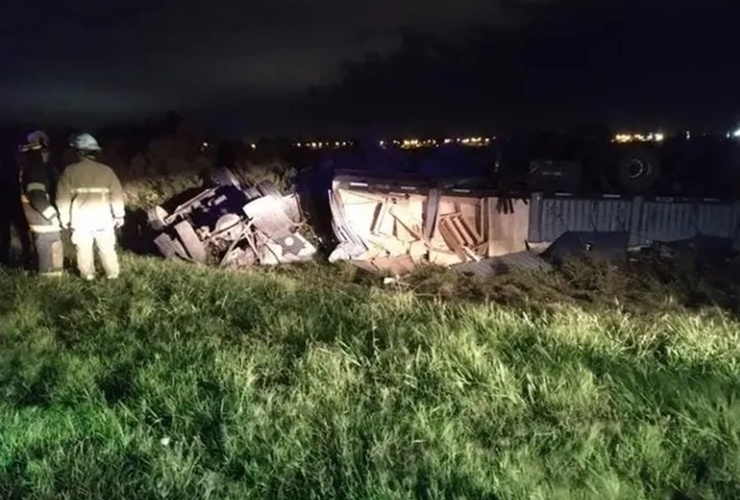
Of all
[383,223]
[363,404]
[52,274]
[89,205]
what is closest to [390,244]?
[383,223]

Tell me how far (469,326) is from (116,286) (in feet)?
13.0

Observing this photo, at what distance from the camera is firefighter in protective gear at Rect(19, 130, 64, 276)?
8.59 m

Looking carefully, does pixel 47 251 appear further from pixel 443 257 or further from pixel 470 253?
pixel 470 253

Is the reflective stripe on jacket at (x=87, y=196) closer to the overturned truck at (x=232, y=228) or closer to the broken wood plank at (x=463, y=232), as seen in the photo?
the overturned truck at (x=232, y=228)

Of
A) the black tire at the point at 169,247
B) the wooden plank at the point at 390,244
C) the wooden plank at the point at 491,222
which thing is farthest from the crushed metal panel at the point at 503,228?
the black tire at the point at 169,247

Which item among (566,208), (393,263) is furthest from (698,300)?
(393,263)

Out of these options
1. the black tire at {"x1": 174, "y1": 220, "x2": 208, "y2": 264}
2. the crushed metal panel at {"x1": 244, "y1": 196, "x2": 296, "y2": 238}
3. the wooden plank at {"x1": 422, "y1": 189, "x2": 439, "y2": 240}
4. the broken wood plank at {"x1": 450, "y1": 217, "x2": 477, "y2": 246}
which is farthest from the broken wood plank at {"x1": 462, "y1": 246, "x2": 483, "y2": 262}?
the black tire at {"x1": 174, "y1": 220, "x2": 208, "y2": 264}

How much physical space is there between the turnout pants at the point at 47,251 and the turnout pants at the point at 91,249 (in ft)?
0.71

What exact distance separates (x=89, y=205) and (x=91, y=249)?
0.51m

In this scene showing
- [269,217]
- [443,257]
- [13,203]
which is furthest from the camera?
[443,257]

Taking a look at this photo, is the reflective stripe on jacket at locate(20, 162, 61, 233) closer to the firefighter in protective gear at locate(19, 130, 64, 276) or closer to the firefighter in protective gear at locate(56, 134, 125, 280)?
the firefighter in protective gear at locate(19, 130, 64, 276)

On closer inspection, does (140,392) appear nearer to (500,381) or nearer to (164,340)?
(164,340)

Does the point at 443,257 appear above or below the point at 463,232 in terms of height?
below

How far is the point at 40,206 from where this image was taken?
28.2 ft
